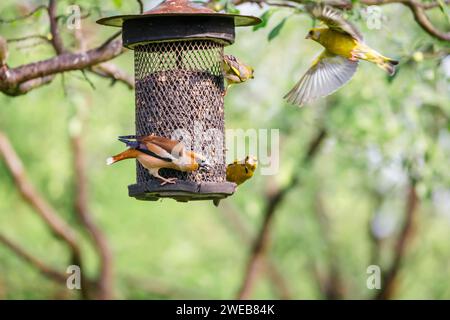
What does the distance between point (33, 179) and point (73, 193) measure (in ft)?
4.66

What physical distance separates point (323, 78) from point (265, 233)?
22.8 feet

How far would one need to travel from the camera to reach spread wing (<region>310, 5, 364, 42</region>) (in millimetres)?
5582

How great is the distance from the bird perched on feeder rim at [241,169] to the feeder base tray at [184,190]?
2.26ft

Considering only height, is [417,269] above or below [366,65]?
below

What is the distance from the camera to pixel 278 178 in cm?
1165

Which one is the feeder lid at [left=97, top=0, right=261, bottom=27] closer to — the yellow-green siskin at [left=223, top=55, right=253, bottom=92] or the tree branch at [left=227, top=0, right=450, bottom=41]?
the yellow-green siskin at [left=223, top=55, right=253, bottom=92]

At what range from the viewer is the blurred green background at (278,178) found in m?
10.3

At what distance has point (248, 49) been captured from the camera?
508 inches

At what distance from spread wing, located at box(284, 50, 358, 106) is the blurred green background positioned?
862 mm

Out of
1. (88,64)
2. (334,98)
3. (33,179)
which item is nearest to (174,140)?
(88,64)

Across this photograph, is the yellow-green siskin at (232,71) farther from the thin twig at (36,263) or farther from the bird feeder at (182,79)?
the thin twig at (36,263)
